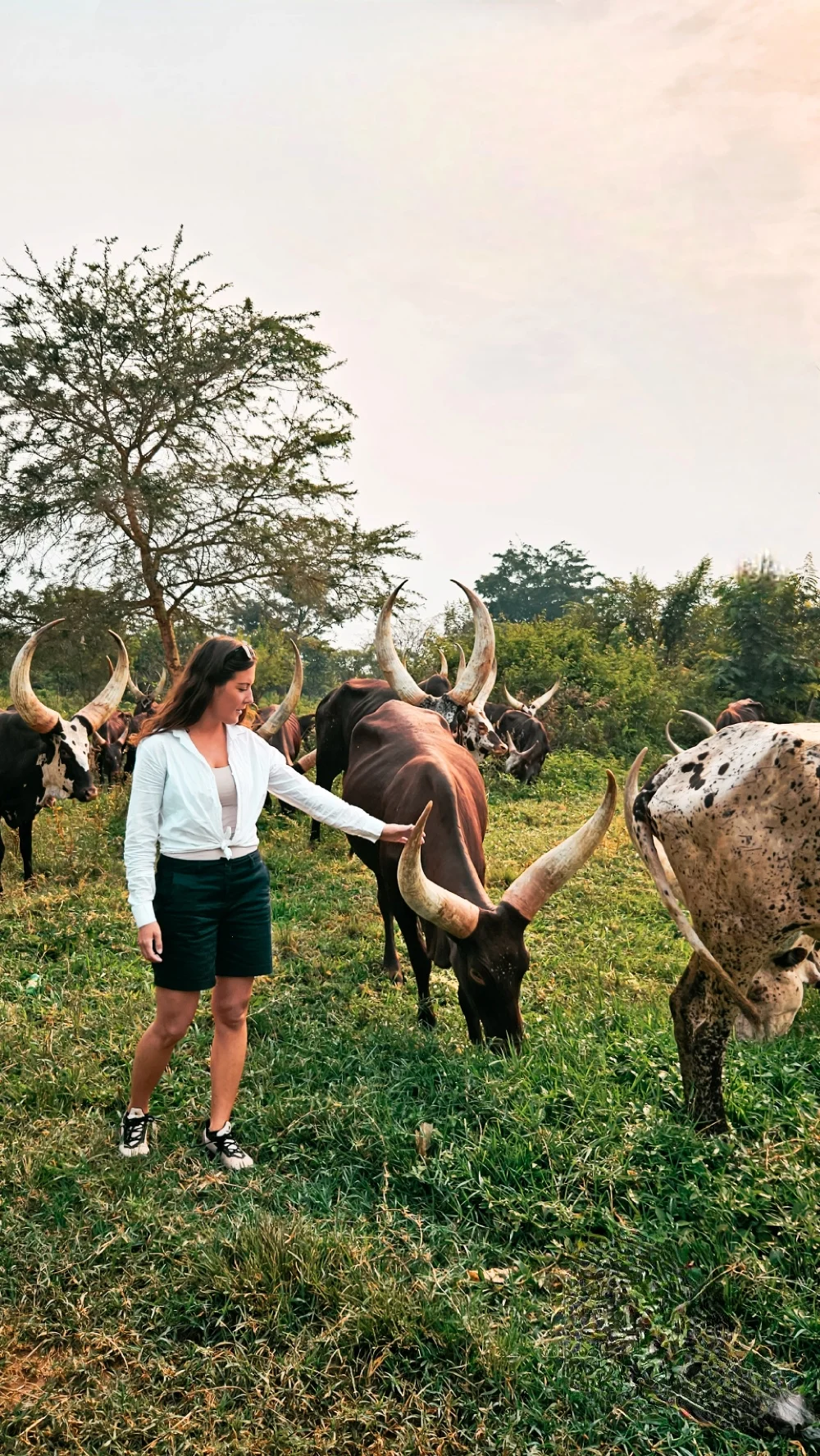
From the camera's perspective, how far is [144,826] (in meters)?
3.31

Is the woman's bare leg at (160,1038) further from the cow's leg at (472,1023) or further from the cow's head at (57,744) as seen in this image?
the cow's head at (57,744)

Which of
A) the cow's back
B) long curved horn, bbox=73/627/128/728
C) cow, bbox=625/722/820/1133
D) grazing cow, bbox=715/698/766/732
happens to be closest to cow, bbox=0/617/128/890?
long curved horn, bbox=73/627/128/728

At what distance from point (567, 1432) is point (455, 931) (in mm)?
1961

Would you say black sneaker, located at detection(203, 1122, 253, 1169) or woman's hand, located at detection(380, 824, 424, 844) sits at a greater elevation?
woman's hand, located at detection(380, 824, 424, 844)

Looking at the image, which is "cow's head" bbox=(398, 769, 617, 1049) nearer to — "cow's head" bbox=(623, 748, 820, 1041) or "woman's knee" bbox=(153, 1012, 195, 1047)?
"cow's head" bbox=(623, 748, 820, 1041)

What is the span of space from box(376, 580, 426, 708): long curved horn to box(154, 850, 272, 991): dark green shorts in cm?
389

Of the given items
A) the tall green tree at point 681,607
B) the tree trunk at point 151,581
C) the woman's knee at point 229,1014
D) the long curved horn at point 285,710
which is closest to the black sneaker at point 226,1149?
the woman's knee at point 229,1014

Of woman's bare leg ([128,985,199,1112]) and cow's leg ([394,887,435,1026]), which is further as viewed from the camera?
cow's leg ([394,887,435,1026])

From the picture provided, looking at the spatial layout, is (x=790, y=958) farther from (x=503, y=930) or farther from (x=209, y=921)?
(x=209, y=921)

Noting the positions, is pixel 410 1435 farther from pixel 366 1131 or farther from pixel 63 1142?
pixel 63 1142

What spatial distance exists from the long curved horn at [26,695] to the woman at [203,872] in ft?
14.5

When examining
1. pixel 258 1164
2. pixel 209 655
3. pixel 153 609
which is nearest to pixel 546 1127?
pixel 258 1164

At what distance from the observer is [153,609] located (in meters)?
13.7

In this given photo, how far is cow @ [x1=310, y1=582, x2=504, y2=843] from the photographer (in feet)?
24.4
